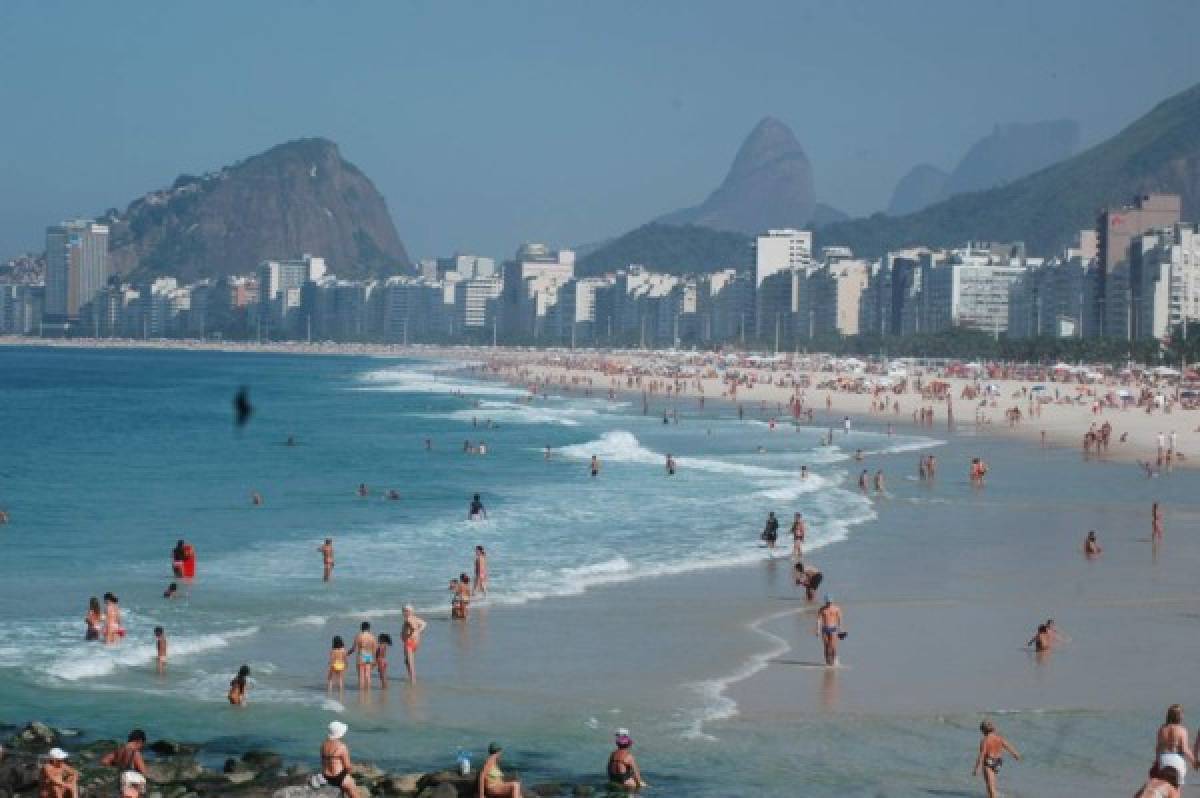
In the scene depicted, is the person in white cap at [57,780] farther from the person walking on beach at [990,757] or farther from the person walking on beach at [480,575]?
the person walking on beach at [480,575]

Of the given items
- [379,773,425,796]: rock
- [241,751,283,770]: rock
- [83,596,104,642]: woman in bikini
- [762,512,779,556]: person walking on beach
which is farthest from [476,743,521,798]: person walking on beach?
[762,512,779,556]: person walking on beach

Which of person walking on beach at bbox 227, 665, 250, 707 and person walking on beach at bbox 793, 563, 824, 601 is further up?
person walking on beach at bbox 793, 563, 824, 601

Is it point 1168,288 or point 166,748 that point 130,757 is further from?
point 1168,288

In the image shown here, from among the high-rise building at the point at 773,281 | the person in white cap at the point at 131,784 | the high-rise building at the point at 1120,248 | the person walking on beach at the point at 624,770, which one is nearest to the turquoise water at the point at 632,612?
the person walking on beach at the point at 624,770

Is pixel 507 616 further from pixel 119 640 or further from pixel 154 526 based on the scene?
pixel 154 526

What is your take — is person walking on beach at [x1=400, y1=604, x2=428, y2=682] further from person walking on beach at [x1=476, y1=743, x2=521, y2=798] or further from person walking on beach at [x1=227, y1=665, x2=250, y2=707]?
person walking on beach at [x1=476, y1=743, x2=521, y2=798]

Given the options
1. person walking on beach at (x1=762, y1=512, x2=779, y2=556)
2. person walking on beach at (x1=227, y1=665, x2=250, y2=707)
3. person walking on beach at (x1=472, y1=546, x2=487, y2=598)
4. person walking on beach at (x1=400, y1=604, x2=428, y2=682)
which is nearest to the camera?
person walking on beach at (x1=227, y1=665, x2=250, y2=707)

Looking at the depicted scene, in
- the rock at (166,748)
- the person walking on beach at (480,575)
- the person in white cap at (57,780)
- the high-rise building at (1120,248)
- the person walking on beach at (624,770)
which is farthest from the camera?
the high-rise building at (1120,248)
